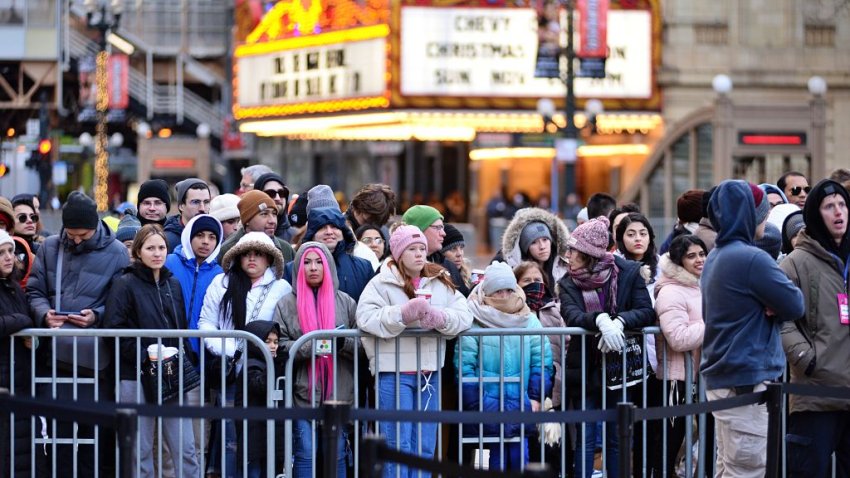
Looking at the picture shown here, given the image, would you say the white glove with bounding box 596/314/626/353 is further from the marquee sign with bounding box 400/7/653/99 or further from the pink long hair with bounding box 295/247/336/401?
the marquee sign with bounding box 400/7/653/99

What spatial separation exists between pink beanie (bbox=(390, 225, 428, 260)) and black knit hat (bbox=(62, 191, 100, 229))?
6.21 feet

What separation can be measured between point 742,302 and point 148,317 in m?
3.53

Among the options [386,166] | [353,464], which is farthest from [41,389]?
[386,166]

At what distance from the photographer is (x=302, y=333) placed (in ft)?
30.5

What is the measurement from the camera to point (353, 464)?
9266 mm

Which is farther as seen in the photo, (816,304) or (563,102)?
(563,102)

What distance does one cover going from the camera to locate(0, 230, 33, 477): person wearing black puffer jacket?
29.4 ft

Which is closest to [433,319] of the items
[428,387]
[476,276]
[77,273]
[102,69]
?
[428,387]

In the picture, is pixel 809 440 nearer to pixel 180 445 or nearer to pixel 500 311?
pixel 500 311

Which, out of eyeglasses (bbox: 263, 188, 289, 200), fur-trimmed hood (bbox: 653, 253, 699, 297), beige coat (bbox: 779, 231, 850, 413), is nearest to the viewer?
beige coat (bbox: 779, 231, 850, 413)

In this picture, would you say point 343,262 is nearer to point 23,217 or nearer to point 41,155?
point 23,217

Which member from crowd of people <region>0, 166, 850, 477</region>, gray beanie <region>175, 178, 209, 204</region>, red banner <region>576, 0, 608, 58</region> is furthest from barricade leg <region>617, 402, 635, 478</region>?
red banner <region>576, 0, 608, 58</region>

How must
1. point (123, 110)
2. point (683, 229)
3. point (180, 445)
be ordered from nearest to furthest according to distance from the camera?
1. point (180, 445)
2. point (683, 229)
3. point (123, 110)

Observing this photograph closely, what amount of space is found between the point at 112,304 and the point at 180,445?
109 cm
